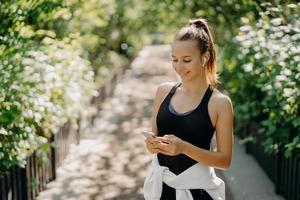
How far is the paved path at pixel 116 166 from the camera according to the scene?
6867mm

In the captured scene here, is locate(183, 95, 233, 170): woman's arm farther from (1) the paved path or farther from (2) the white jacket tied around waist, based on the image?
(1) the paved path

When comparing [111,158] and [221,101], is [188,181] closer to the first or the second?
[221,101]

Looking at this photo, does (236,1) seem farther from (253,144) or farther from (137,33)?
(137,33)

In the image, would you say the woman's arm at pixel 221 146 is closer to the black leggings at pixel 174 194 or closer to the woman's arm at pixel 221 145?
the woman's arm at pixel 221 145

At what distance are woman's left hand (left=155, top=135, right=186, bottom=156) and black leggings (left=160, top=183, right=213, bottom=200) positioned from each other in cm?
34

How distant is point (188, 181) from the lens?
270 cm

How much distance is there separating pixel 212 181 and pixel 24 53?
367 centimetres

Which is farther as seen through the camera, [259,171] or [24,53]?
[259,171]

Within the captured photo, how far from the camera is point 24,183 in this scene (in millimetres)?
6047

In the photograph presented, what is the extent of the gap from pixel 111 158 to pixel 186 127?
6.13m

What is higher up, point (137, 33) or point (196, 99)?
point (137, 33)

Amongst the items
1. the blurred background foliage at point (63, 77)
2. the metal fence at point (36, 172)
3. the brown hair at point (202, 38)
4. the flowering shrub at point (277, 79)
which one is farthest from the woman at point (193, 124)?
the metal fence at point (36, 172)

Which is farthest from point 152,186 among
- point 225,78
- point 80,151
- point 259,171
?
point 225,78

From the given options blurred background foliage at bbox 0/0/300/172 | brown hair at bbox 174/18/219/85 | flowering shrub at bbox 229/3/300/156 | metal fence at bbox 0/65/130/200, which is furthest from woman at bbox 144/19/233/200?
metal fence at bbox 0/65/130/200
